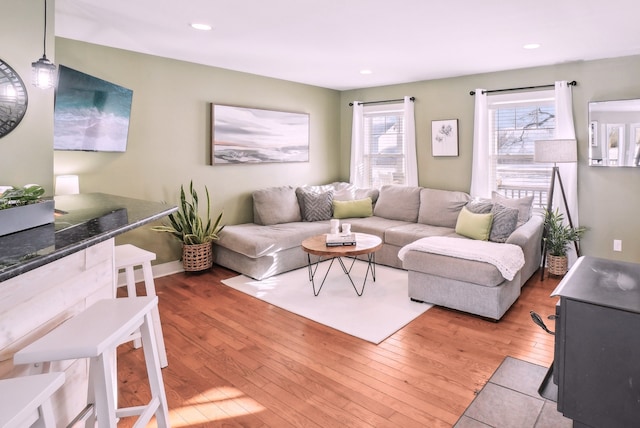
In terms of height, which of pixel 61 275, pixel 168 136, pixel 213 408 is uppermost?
pixel 168 136

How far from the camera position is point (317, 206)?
5.30 m

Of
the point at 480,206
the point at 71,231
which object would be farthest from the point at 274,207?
the point at 71,231

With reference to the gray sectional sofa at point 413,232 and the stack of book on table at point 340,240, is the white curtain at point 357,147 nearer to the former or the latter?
the gray sectional sofa at point 413,232

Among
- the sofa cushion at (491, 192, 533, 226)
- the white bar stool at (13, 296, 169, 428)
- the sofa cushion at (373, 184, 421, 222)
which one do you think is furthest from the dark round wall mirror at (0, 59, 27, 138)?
the sofa cushion at (491, 192, 533, 226)

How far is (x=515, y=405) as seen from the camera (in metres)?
2.07

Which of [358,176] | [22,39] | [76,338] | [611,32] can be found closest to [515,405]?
[76,338]

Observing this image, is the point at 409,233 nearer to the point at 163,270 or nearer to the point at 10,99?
the point at 163,270

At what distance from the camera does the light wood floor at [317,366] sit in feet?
6.70

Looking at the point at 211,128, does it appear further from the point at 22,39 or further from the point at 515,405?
the point at 515,405

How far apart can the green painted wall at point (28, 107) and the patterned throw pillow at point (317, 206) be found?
307 cm

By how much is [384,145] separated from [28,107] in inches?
178

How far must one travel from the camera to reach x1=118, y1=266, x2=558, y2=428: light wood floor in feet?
6.70

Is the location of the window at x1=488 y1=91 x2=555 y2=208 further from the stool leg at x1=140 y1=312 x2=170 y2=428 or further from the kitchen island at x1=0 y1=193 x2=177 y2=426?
the stool leg at x1=140 y1=312 x2=170 y2=428

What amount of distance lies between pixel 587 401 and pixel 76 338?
5.77 ft
